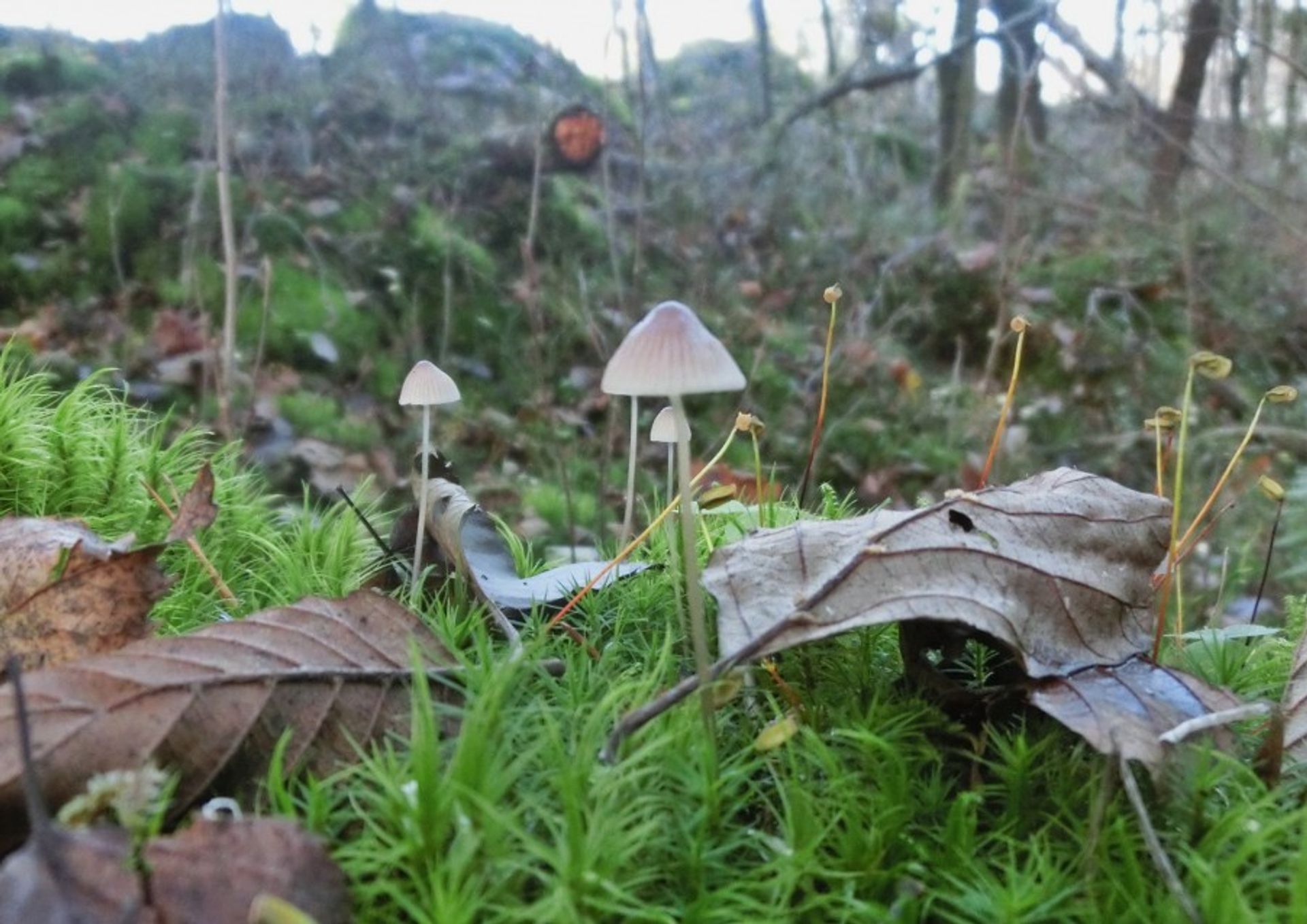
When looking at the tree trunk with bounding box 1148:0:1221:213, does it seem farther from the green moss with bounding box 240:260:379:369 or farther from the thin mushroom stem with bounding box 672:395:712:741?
the thin mushroom stem with bounding box 672:395:712:741

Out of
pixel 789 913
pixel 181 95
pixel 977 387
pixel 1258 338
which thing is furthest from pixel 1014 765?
pixel 181 95

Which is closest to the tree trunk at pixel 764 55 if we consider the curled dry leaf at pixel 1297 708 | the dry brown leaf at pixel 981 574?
the dry brown leaf at pixel 981 574

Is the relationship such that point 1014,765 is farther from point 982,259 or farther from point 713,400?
point 982,259

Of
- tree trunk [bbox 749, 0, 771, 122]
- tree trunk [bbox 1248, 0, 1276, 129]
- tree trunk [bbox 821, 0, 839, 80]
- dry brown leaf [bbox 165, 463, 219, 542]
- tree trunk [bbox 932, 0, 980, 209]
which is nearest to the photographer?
dry brown leaf [bbox 165, 463, 219, 542]

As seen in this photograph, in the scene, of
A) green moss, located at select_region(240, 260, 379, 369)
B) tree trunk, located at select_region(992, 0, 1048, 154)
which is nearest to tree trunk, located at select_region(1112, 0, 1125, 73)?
tree trunk, located at select_region(992, 0, 1048, 154)

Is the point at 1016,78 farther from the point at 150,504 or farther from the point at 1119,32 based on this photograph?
the point at 150,504

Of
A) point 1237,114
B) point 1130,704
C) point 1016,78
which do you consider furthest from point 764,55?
point 1130,704
